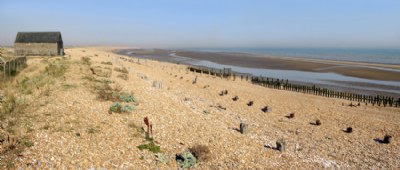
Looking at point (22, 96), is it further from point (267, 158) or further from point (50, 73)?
point (267, 158)

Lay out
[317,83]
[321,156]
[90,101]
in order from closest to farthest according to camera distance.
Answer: [321,156] < [90,101] < [317,83]

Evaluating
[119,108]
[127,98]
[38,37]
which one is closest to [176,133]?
[119,108]

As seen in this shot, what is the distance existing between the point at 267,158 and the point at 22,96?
12.9 m

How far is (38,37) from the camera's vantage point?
4731 centimetres

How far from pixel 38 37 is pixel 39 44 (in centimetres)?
147

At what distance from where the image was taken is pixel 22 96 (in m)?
15.2

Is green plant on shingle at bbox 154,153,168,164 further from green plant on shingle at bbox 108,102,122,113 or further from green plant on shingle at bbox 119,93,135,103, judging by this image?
green plant on shingle at bbox 119,93,135,103

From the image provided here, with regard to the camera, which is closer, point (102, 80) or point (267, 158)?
point (267, 158)

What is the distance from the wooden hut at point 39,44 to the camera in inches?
1820

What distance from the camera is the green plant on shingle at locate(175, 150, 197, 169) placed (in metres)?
9.69

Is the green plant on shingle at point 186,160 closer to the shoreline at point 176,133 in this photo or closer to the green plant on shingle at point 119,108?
the shoreline at point 176,133

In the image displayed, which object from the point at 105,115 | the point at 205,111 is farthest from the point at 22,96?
the point at 205,111

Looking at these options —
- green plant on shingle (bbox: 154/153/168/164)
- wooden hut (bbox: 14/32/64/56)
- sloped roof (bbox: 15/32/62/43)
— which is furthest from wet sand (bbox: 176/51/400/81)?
green plant on shingle (bbox: 154/153/168/164)

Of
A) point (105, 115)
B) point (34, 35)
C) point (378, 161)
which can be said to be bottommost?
point (378, 161)
